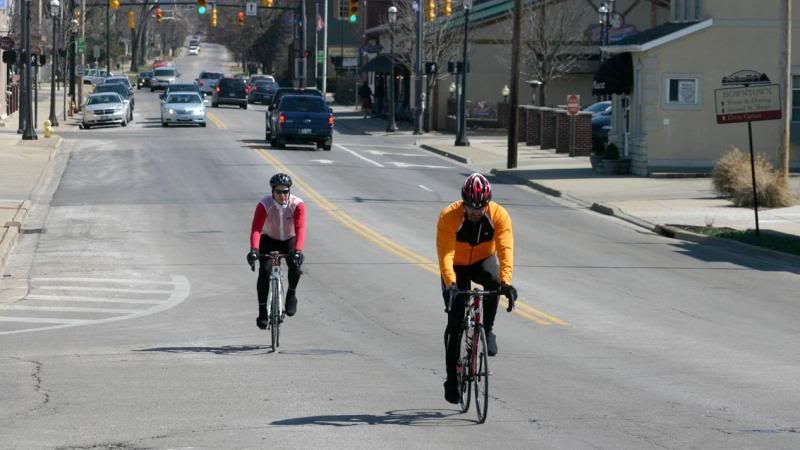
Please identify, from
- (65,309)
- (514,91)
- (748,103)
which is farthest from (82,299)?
(514,91)

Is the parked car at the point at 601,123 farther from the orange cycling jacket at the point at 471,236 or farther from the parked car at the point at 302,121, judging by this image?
the orange cycling jacket at the point at 471,236

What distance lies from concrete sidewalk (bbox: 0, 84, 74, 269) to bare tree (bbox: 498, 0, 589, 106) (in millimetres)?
20051

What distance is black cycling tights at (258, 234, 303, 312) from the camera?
14477 mm

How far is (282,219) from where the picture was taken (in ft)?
47.6

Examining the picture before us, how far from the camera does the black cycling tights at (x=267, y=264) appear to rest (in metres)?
14.5

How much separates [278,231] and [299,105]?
32.5 metres

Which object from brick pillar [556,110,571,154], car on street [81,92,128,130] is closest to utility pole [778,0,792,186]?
brick pillar [556,110,571,154]

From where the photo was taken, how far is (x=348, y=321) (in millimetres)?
16750

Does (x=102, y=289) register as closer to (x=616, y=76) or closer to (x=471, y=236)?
(x=471, y=236)

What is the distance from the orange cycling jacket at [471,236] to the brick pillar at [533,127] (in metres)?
41.7

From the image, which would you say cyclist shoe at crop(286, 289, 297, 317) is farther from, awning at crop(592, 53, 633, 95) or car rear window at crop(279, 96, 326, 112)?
car rear window at crop(279, 96, 326, 112)

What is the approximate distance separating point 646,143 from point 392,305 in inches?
913

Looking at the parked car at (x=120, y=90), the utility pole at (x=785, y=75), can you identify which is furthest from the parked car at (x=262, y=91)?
the utility pole at (x=785, y=75)

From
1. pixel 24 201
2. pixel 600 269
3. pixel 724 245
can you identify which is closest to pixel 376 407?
pixel 600 269
